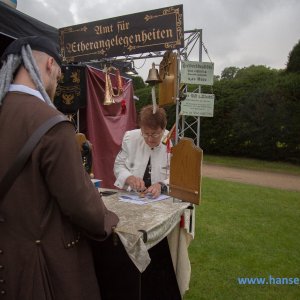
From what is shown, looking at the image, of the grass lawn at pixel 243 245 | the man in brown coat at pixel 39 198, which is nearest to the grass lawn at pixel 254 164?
the grass lawn at pixel 243 245

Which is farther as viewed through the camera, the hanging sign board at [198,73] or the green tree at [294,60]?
the green tree at [294,60]

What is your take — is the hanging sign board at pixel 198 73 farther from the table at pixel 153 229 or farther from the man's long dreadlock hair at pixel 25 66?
the man's long dreadlock hair at pixel 25 66

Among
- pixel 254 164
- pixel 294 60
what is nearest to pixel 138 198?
pixel 254 164

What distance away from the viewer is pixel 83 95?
4.59m

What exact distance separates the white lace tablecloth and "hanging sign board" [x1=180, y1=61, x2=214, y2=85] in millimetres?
2636

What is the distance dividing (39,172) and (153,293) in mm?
1467

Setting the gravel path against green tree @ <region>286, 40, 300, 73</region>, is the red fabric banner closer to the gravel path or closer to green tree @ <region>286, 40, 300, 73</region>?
the gravel path

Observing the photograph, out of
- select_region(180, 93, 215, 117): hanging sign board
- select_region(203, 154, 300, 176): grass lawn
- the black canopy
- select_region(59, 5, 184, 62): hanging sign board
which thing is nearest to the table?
select_region(59, 5, 184, 62): hanging sign board

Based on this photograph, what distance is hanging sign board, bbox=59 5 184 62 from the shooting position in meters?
3.10

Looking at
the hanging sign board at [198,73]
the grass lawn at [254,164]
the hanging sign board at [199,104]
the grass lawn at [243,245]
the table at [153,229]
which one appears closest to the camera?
the table at [153,229]

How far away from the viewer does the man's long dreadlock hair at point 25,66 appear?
1.18 metres

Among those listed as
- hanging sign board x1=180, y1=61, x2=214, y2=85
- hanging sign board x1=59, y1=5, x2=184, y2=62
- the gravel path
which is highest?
hanging sign board x1=59, y1=5, x2=184, y2=62

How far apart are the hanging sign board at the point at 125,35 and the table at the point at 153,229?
169cm

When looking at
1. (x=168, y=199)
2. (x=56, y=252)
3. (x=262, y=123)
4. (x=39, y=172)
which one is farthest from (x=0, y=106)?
(x=262, y=123)
